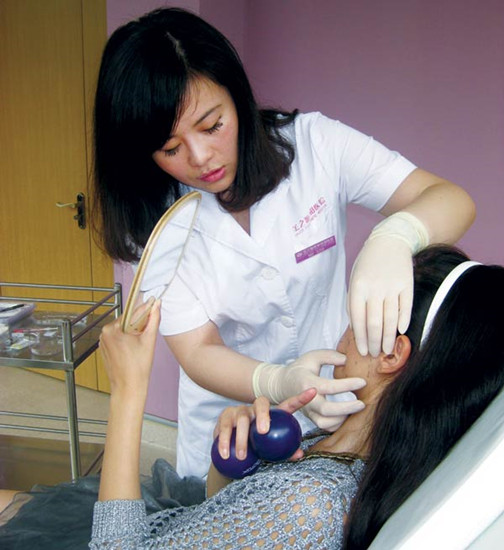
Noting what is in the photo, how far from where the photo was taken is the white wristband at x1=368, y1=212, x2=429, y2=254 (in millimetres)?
1127

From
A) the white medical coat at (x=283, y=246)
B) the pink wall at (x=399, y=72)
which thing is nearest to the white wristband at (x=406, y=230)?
the white medical coat at (x=283, y=246)

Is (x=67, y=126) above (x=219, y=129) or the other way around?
the other way around

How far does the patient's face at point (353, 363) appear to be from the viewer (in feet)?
3.77

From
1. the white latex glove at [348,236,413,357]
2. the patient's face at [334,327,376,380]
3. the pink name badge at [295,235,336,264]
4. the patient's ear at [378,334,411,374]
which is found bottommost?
the patient's face at [334,327,376,380]

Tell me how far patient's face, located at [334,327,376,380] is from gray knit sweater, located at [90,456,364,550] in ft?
0.55

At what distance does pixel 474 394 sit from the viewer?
93cm

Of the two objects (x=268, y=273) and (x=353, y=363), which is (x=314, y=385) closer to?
(x=353, y=363)

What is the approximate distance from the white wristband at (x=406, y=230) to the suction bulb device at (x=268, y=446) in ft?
1.19

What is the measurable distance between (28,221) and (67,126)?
0.63 meters

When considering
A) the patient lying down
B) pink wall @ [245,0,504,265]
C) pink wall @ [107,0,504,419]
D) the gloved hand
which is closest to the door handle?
pink wall @ [107,0,504,419]

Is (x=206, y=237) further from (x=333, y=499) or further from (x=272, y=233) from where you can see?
(x=333, y=499)

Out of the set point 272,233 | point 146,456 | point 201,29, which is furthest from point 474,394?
point 146,456

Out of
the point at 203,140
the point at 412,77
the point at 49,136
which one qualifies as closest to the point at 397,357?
the point at 203,140

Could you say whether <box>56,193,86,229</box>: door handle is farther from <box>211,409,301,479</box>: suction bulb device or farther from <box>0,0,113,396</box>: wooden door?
<box>211,409,301,479</box>: suction bulb device
